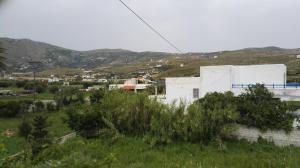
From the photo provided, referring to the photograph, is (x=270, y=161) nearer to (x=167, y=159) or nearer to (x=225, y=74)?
(x=167, y=159)

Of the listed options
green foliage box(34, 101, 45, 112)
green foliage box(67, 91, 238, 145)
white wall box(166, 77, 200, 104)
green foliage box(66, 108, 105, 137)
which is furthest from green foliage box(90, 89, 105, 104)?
green foliage box(34, 101, 45, 112)

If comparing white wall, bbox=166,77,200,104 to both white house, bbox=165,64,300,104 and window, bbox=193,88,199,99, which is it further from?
window, bbox=193,88,199,99

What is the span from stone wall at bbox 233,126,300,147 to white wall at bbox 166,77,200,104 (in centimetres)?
747

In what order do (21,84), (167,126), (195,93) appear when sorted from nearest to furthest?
(167,126)
(195,93)
(21,84)

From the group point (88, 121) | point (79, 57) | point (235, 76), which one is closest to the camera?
point (88, 121)

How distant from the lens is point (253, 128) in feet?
47.5

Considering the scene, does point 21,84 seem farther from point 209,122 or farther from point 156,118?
point 209,122

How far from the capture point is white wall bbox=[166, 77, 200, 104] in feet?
74.1

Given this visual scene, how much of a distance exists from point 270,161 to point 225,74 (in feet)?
36.0

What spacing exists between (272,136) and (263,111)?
1.12 meters

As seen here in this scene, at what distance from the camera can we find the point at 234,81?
2120cm

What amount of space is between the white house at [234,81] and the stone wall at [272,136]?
556 centimetres

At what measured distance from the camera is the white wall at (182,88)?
2258 centimetres

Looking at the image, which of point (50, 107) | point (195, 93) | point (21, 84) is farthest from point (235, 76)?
point (21, 84)
